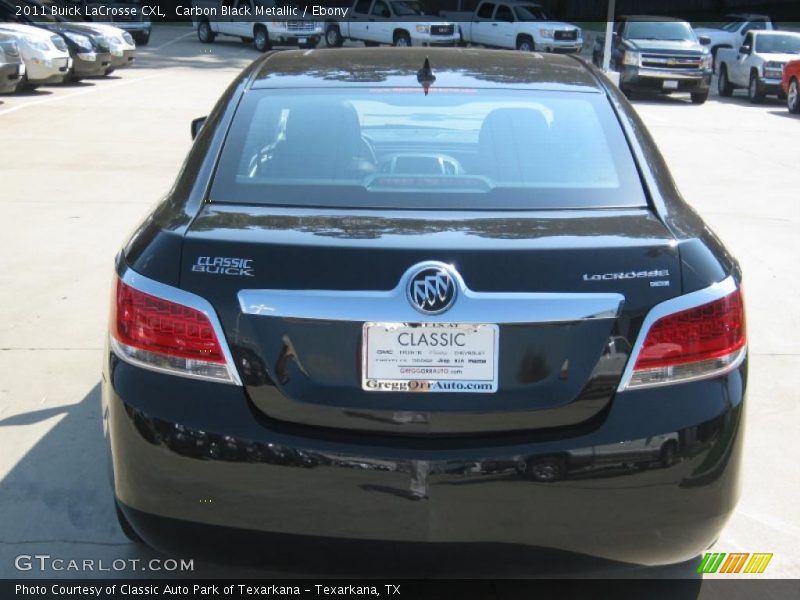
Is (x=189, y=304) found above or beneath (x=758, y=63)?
above

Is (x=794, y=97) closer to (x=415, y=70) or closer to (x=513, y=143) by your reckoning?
(x=415, y=70)

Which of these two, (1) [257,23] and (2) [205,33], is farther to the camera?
(2) [205,33]

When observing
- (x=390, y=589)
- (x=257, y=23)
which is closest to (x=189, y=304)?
(x=390, y=589)

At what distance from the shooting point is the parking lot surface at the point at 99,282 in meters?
3.98

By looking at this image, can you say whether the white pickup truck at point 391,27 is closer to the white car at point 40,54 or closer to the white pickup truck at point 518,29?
the white pickup truck at point 518,29

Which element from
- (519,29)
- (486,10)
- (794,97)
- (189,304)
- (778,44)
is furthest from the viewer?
(486,10)

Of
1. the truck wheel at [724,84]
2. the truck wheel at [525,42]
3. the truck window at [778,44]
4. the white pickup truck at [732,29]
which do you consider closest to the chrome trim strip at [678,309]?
the truck window at [778,44]

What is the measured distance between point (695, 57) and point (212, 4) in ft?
70.8

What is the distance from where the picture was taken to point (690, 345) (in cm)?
288

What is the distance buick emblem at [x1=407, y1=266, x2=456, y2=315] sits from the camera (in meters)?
2.73

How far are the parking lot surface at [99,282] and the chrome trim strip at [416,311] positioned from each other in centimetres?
70

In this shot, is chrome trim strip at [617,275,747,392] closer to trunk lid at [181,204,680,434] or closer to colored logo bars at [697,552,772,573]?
trunk lid at [181,204,680,434]

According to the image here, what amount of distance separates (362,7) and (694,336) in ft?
116

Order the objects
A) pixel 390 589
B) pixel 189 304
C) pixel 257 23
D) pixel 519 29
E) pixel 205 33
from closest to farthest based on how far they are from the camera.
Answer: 1. pixel 189 304
2. pixel 390 589
3. pixel 519 29
4. pixel 257 23
5. pixel 205 33
